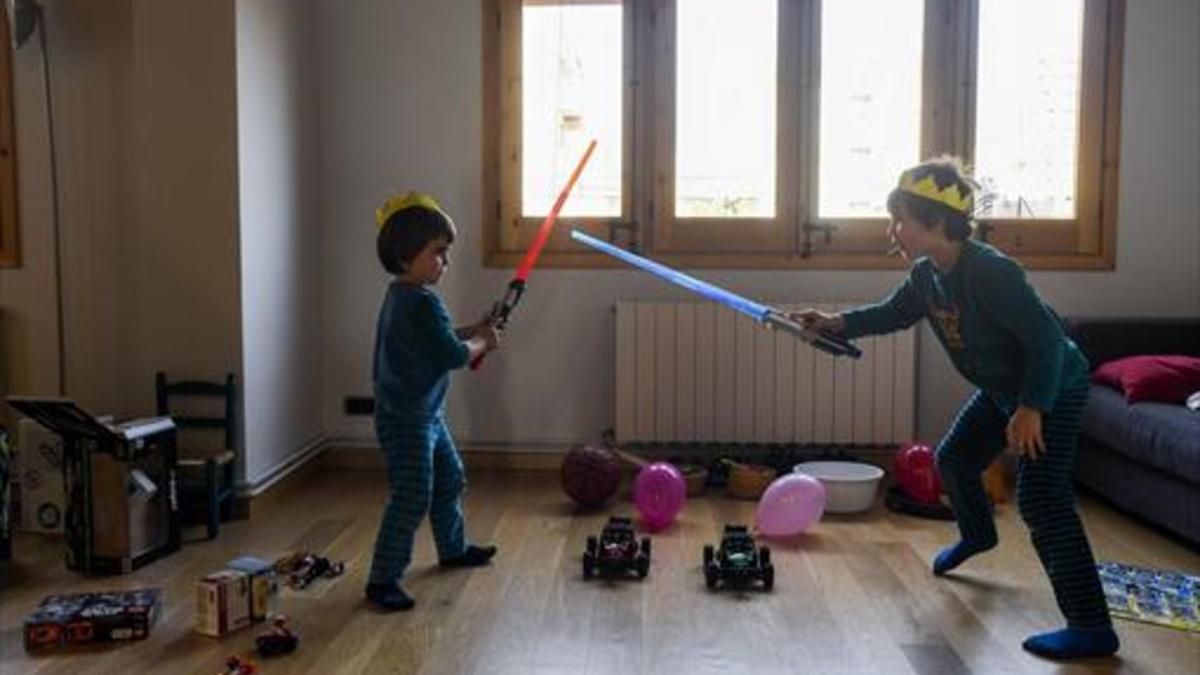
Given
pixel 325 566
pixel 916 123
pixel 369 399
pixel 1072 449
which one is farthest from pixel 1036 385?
pixel 369 399

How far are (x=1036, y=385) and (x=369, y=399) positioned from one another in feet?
10.1

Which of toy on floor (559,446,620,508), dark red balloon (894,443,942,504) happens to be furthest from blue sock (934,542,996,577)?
toy on floor (559,446,620,508)

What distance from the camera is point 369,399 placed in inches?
195

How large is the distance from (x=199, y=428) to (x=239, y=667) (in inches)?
64.1

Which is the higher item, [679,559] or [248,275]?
[248,275]

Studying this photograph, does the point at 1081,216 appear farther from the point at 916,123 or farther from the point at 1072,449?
the point at 1072,449

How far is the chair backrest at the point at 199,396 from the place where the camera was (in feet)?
13.2

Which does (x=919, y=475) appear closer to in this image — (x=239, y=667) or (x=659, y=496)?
(x=659, y=496)

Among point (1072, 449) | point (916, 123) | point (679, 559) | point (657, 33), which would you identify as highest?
point (657, 33)

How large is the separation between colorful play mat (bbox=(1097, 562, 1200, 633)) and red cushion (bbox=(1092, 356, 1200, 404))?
78cm

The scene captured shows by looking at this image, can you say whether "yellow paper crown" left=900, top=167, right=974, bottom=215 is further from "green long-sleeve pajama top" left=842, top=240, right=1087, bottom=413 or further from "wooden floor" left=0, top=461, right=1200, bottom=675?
"wooden floor" left=0, top=461, right=1200, bottom=675

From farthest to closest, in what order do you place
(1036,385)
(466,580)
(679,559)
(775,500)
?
(775,500), (679,559), (466,580), (1036,385)

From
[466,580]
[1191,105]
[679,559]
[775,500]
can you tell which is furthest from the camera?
[1191,105]

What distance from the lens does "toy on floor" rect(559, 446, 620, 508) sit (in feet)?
13.8
